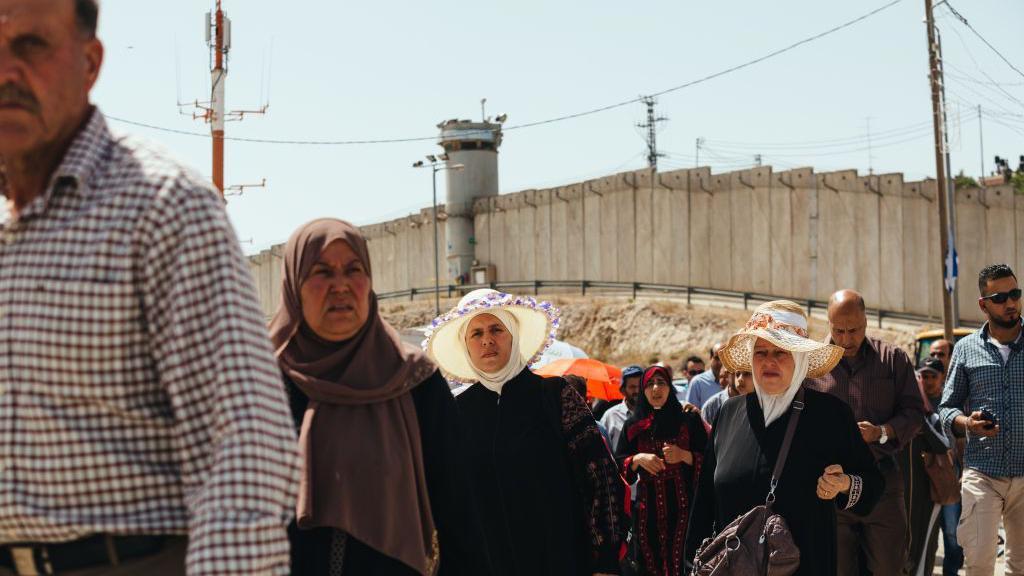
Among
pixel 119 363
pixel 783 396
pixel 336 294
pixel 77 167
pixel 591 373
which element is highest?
pixel 77 167

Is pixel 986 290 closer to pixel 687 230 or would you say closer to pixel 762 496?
pixel 762 496

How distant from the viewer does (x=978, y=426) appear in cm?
779

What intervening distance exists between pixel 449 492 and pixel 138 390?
1837 millimetres

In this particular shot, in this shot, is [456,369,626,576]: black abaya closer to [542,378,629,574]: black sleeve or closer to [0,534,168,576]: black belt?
[542,378,629,574]: black sleeve

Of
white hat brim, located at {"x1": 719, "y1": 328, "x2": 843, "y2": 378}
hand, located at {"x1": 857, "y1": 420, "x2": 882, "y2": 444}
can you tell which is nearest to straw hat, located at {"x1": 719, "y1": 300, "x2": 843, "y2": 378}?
white hat brim, located at {"x1": 719, "y1": 328, "x2": 843, "y2": 378}

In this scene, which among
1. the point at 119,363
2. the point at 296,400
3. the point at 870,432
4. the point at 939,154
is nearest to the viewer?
the point at 119,363

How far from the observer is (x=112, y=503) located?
214 centimetres

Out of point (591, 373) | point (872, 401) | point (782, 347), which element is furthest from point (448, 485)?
point (591, 373)

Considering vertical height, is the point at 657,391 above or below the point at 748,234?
below

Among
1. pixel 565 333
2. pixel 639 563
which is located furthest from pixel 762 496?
pixel 565 333

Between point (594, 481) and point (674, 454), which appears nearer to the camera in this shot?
point (594, 481)

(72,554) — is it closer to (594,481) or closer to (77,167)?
(77,167)

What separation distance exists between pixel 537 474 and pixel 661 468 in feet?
8.26

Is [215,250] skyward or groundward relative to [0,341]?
skyward
